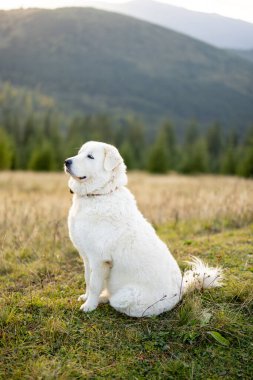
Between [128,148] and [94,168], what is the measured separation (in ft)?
139

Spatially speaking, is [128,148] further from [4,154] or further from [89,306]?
[89,306]

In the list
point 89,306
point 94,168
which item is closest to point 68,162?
point 94,168

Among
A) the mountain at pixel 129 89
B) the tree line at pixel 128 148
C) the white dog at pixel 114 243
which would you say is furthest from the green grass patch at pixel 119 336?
the mountain at pixel 129 89

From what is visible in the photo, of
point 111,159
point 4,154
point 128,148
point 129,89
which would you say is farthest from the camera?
point 129,89

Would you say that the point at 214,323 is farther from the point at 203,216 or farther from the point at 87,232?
the point at 203,216

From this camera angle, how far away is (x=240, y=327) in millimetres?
4449

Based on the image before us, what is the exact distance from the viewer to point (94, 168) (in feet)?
15.5

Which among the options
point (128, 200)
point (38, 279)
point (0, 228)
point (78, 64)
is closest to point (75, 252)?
point (38, 279)

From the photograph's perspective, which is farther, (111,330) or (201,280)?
(201,280)

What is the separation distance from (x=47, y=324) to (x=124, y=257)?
116 centimetres

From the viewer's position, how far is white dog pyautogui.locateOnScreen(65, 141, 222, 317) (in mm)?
4551

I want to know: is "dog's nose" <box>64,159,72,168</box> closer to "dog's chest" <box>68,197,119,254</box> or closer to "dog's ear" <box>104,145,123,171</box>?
"dog's ear" <box>104,145,123,171</box>

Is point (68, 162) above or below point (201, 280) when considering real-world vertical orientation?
above

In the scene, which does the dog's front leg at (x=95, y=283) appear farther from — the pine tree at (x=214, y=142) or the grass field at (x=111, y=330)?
the pine tree at (x=214, y=142)
